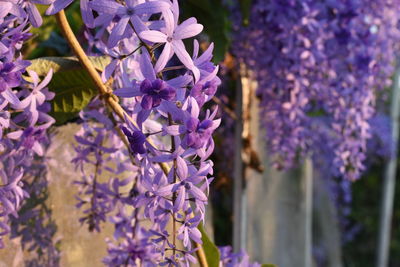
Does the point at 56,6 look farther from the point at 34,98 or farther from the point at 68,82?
the point at 68,82

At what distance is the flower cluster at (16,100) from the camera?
1.54 feet

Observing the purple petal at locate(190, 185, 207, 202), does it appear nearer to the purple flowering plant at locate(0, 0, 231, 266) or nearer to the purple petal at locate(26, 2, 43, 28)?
the purple flowering plant at locate(0, 0, 231, 266)

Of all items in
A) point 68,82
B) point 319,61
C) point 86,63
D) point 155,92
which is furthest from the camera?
point 319,61

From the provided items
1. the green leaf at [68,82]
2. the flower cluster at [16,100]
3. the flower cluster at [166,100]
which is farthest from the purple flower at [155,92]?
the green leaf at [68,82]

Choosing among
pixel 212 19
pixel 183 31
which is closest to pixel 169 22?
pixel 183 31

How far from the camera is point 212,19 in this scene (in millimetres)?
1192

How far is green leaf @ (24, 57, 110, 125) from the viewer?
671 millimetres

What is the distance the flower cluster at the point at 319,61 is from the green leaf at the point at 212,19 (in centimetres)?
7

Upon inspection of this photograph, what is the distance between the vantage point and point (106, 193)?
2.29 ft

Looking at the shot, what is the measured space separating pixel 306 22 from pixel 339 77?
178 millimetres

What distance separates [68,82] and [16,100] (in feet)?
0.66

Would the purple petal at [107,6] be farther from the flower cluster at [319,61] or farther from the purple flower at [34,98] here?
the flower cluster at [319,61]

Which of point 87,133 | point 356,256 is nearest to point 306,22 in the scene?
point 87,133

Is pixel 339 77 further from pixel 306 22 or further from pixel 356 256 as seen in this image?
pixel 356 256
